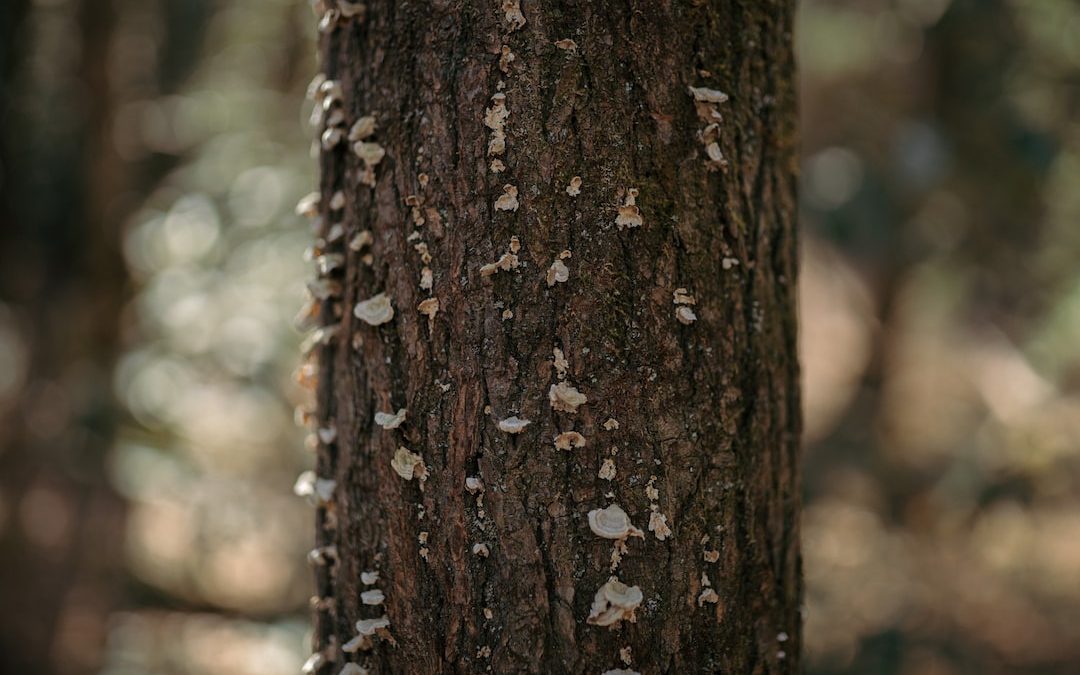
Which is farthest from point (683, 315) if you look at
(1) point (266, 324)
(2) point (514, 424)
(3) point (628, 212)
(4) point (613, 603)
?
(1) point (266, 324)

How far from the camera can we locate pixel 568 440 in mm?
1129

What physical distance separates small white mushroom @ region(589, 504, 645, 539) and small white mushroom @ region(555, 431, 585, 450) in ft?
0.33

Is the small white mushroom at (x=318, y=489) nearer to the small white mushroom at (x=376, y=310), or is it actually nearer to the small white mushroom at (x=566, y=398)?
the small white mushroom at (x=376, y=310)

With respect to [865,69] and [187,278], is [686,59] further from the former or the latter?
[865,69]

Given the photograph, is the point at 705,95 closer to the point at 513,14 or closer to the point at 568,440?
the point at 513,14

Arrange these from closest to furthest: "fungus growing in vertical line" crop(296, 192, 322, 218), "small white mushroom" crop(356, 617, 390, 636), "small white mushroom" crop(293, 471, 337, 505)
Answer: "small white mushroom" crop(356, 617, 390, 636) < "small white mushroom" crop(293, 471, 337, 505) < "fungus growing in vertical line" crop(296, 192, 322, 218)

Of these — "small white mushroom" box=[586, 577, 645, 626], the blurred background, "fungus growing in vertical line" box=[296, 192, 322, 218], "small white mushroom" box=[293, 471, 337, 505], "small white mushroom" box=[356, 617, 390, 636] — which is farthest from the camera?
the blurred background

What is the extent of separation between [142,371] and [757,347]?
323 cm

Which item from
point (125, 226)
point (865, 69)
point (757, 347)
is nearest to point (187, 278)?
point (125, 226)

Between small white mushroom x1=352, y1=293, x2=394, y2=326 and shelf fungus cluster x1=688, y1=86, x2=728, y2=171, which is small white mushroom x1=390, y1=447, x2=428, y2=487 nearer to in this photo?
small white mushroom x1=352, y1=293, x2=394, y2=326

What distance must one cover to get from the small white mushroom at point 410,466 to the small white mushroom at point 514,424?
0.15 metres

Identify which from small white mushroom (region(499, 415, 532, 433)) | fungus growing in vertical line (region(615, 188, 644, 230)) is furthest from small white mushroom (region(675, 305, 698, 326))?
small white mushroom (region(499, 415, 532, 433))

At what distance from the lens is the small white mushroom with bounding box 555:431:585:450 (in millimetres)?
1129

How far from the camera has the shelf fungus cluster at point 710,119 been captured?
3.87 ft
